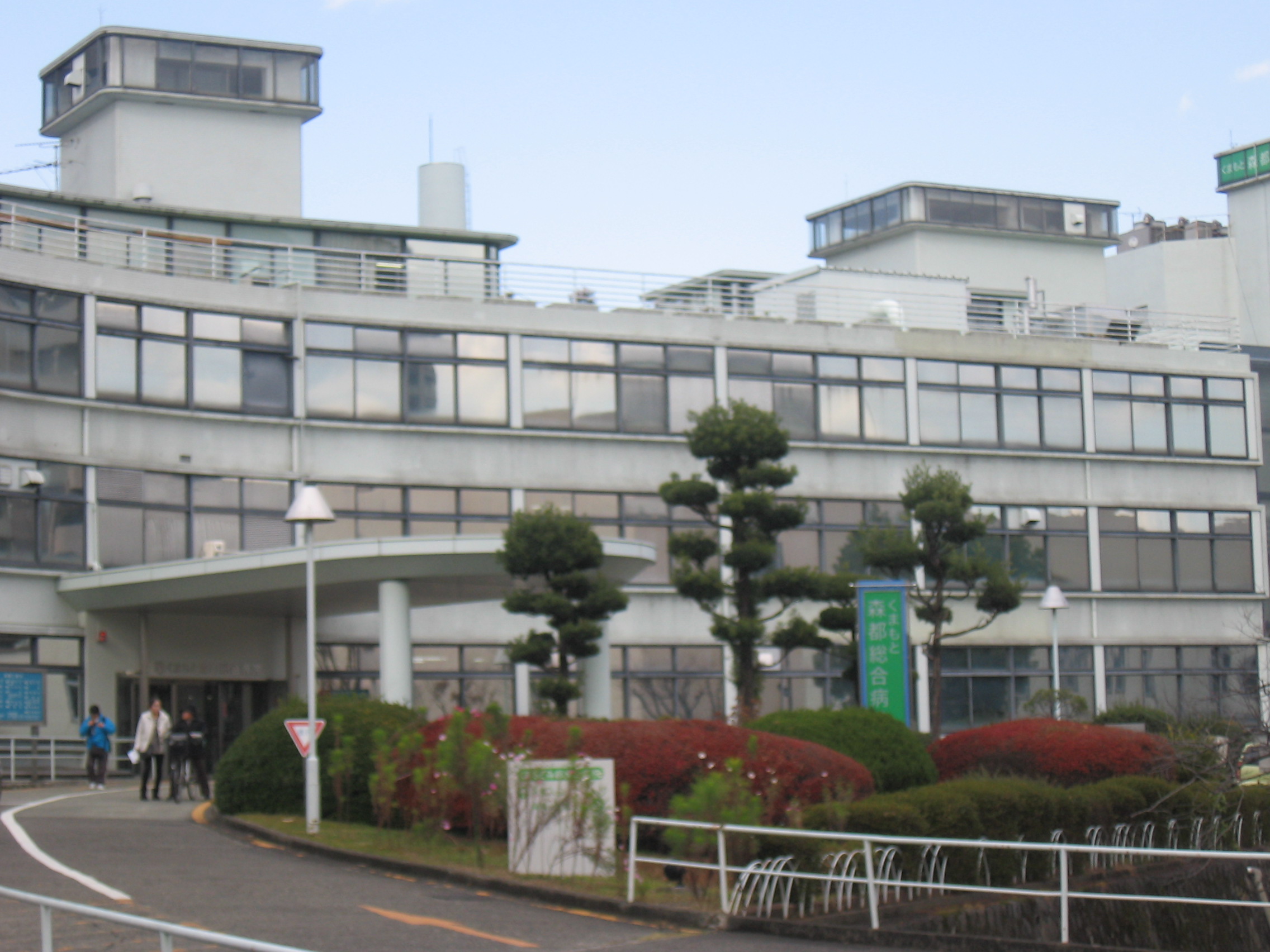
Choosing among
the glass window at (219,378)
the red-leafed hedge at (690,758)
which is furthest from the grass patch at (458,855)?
the glass window at (219,378)

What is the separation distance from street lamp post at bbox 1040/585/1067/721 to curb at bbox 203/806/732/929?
585 inches

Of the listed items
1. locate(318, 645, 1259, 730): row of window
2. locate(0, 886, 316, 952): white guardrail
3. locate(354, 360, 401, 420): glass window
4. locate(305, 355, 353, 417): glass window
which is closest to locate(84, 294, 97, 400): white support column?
locate(305, 355, 353, 417): glass window

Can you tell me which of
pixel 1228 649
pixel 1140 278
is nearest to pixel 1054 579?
pixel 1228 649

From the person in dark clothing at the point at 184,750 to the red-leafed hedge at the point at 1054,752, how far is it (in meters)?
10.4

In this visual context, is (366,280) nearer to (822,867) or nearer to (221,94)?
(221,94)

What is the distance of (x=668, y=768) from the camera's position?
57.9 feet

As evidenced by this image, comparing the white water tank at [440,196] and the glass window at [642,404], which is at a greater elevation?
the white water tank at [440,196]

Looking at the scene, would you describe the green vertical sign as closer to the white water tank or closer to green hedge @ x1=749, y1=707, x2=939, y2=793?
green hedge @ x1=749, y1=707, x2=939, y2=793

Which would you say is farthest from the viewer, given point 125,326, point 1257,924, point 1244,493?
point 1244,493

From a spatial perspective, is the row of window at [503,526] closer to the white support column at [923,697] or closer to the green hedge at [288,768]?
the white support column at [923,697]

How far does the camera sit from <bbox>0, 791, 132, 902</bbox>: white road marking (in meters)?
13.4

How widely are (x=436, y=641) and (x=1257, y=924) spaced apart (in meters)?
19.9

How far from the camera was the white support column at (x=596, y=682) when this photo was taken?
93.8 ft

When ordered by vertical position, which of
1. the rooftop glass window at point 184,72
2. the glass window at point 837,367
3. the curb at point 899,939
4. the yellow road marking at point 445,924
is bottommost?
the curb at point 899,939
